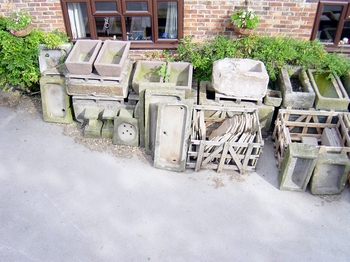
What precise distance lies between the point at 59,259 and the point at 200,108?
359 cm

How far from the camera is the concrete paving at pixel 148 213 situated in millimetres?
5047

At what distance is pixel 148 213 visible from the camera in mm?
5559

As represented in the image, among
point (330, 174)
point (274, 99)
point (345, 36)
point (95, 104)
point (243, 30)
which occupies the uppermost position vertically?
point (243, 30)

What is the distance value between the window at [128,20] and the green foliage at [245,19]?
3.65 ft

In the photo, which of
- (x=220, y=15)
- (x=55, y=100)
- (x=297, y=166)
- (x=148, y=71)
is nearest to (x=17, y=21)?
(x=55, y=100)

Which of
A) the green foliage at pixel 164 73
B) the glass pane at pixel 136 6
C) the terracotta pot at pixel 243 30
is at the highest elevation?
the glass pane at pixel 136 6

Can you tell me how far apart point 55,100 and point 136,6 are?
255 centimetres

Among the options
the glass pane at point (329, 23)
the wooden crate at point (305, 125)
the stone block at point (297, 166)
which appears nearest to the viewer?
the stone block at point (297, 166)

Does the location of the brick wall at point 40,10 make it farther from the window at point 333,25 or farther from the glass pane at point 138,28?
the window at point 333,25

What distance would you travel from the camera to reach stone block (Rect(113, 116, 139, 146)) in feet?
21.7

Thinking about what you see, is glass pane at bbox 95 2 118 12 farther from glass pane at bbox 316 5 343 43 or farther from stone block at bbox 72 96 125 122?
glass pane at bbox 316 5 343 43

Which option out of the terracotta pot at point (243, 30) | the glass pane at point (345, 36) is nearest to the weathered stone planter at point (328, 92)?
the glass pane at point (345, 36)

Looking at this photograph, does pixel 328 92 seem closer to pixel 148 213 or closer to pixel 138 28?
pixel 138 28

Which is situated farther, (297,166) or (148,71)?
(148,71)
